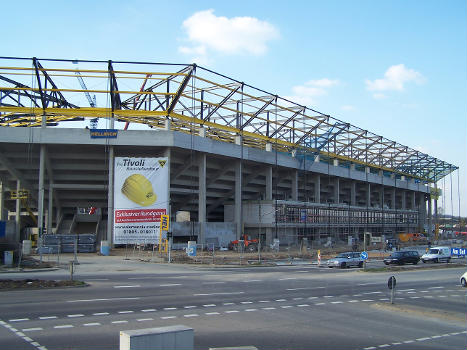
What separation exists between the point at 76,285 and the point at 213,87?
1507 inches

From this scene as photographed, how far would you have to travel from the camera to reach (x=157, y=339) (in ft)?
20.2

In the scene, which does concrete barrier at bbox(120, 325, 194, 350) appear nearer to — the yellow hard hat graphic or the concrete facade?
the concrete facade

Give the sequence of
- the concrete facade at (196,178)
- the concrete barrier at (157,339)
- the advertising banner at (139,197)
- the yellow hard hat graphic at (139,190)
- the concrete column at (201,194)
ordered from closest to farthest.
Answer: the concrete barrier at (157,339) → the advertising banner at (139,197) → the yellow hard hat graphic at (139,190) → the concrete facade at (196,178) → the concrete column at (201,194)

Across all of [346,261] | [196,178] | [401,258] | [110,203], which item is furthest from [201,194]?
[401,258]

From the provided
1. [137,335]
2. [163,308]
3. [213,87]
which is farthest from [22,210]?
[137,335]

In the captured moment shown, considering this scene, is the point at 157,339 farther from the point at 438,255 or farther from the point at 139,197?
the point at 139,197

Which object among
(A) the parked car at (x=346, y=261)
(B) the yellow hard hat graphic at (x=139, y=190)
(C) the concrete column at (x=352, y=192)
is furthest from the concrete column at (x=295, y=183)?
(A) the parked car at (x=346, y=261)

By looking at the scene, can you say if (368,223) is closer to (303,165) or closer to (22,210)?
(303,165)

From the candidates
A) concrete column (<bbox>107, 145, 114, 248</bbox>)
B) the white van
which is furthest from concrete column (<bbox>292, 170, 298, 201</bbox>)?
concrete column (<bbox>107, 145, 114, 248</bbox>)

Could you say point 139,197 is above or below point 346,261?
above

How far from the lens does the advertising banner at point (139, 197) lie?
45.7 m

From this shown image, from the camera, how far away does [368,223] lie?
274ft

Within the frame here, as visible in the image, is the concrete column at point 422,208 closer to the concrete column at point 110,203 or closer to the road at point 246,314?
the concrete column at point 110,203

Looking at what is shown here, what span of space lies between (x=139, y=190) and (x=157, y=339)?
41846 mm
